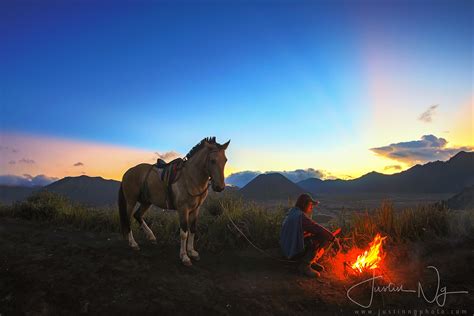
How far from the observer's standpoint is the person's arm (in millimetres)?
6107

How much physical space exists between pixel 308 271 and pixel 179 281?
7.77 feet

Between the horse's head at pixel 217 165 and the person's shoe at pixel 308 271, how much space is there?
2191mm

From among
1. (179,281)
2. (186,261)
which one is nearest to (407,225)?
(186,261)

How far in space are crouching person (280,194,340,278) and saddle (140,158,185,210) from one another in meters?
2.29

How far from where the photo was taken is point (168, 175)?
675 cm

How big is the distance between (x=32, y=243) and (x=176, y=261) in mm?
3169

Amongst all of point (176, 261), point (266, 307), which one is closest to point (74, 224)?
point (176, 261)

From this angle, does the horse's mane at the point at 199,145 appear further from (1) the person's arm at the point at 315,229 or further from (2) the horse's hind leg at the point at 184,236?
(1) the person's arm at the point at 315,229

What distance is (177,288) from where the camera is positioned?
17.3 feet

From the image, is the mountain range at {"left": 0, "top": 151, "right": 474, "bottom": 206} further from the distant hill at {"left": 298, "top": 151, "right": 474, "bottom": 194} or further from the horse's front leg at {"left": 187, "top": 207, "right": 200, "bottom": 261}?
the horse's front leg at {"left": 187, "top": 207, "right": 200, "bottom": 261}

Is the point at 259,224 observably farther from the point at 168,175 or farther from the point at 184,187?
the point at 168,175

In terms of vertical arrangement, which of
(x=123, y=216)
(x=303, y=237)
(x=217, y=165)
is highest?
(x=217, y=165)

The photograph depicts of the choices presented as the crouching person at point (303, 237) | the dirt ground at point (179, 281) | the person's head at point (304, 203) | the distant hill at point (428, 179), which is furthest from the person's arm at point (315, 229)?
the distant hill at point (428, 179)

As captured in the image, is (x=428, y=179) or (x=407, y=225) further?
(x=428, y=179)
